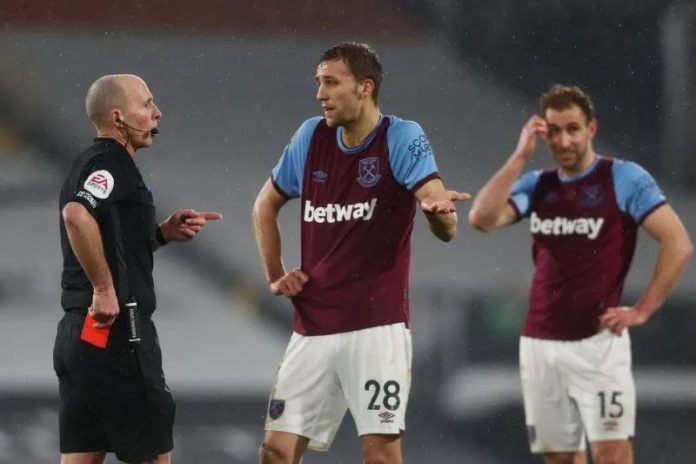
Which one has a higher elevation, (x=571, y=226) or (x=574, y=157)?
(x=574, y=157)

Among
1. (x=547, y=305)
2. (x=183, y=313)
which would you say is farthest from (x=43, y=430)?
(x=547, y=305)

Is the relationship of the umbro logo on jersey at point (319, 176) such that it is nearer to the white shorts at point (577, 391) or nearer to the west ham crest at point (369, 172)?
the west ham crest at point (369, 172)

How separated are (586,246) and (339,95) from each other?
121 centimetres

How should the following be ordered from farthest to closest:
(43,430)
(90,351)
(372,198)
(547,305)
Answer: (43,430)
(547,305)
(372,198)
(90,351)

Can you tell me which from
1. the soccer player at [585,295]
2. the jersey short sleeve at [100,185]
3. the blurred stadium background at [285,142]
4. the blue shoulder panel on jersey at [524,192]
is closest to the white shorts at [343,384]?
the jersey short sleeve at [100,185]

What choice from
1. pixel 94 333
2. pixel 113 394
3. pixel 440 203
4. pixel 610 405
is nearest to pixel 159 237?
pixel 94 333

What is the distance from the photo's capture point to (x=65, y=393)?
359 centimetres

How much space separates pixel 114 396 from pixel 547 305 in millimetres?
1710

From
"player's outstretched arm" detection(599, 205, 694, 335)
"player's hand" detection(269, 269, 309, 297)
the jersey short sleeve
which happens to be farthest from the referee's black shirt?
"player's outstretched arm" detection(599, 205, 694, 335)

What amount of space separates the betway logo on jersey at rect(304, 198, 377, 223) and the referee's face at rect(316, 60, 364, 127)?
0.27 meters

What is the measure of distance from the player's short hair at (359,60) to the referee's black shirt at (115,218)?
750 millimetres

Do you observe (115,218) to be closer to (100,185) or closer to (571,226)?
(100,185)

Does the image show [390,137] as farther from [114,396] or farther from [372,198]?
[114,396]

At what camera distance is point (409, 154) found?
3730 millimetres
